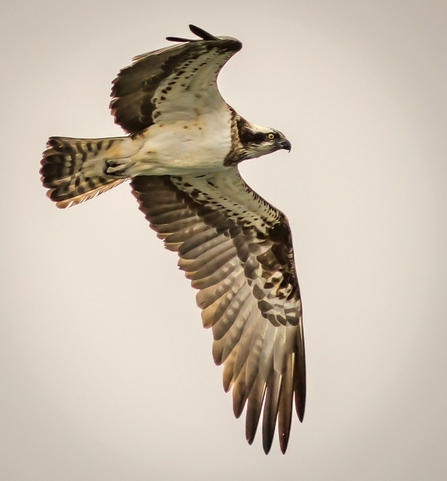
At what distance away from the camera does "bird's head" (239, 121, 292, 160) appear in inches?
352

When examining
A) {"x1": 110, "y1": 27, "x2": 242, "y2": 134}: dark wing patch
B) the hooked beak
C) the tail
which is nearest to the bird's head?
the hooked beak

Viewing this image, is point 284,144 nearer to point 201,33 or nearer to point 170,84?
point 170,84

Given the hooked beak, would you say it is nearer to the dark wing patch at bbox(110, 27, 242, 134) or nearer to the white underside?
the white underside

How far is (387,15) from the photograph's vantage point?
4397 centimetres

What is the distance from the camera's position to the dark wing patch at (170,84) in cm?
800

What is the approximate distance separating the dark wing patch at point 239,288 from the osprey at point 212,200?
0.01 metres

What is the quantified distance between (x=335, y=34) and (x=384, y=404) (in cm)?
2741

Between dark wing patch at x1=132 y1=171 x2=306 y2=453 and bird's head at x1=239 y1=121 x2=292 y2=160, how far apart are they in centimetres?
54

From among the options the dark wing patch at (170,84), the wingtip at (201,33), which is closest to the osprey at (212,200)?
the dark wing patch at (170,84)

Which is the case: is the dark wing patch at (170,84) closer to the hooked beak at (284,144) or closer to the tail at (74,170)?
the tail at (74,170)

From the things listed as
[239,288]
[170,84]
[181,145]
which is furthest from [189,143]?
[239,288]

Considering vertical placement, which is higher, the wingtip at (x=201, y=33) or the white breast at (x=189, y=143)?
the wingtip at (x=201, y=33)

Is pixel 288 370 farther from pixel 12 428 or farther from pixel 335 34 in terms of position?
pixel 335 34

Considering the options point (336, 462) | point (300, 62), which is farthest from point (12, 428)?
point (300, 62)
